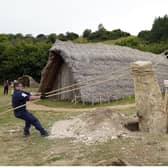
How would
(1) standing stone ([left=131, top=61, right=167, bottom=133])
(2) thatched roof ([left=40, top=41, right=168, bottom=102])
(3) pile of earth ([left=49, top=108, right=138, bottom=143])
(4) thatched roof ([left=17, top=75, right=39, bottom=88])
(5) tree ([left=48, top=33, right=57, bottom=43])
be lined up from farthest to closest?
1. (5) tree ([left=48, top=33, right=57, bottom=43])
2. (4) thatched roof ([left=17, top=75, right=39, bottom=88])
3. (2) thatched roof ([left=40, top=41, right=168, bottom=102])
4. (1) standing stone ([left=131, top=61, right=167, bottom=133])
5. (3) pile of earth ([left=49, top=108, right=138, bottom=143])

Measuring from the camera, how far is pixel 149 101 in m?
8.73

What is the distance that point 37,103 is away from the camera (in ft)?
66.3

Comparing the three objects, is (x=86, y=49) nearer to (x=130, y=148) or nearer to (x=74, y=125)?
(x=74, y=125)

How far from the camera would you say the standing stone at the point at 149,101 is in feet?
28.7

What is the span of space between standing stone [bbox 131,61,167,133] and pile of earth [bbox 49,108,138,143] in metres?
0.47

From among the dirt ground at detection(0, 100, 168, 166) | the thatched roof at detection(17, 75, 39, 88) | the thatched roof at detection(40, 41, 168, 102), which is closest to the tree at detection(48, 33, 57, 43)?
the thatched roof at detection(17, 75, 39, 88)

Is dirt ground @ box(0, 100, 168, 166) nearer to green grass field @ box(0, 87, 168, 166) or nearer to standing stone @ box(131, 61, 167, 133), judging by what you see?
green grass field @ box(0, 87, 168, 166)

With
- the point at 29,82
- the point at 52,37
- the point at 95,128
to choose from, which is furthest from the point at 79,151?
the point at 52,37

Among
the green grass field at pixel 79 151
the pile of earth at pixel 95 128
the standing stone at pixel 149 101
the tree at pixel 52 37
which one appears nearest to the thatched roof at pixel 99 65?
the pile of earth at pixel 95 128

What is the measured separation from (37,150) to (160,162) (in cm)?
240

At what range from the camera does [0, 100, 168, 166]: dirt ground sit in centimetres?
664

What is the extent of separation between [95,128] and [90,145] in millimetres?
994

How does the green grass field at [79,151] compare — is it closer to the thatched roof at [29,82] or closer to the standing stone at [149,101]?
the standing stone at [149,101]

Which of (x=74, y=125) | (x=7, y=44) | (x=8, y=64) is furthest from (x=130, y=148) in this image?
(x=7, y=44)
